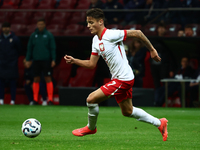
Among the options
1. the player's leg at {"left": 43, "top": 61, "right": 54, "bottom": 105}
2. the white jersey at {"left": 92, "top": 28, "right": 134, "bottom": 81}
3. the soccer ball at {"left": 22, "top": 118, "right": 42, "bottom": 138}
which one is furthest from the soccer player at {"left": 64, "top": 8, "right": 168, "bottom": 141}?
the player's leg at {"left": 43, "top": 61, "right": 54, "bottom": 105}

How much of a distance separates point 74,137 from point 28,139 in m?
0.68

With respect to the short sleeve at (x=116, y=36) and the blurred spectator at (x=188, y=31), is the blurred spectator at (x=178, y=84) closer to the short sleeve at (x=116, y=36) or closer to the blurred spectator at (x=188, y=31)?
the blurred spectator at (x=188, y=31)

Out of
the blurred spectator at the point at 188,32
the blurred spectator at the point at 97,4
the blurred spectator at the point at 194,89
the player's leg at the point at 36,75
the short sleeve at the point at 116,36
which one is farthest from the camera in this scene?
the blurred spectator at the point at 97,4

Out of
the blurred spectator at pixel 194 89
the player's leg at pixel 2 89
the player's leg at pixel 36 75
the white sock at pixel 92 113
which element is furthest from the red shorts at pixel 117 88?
the player's leg at pixel 2 89

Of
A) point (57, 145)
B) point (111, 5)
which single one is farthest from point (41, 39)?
point (57, 145)

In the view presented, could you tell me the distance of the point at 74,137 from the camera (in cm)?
611

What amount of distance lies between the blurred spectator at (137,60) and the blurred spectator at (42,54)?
2.56 m

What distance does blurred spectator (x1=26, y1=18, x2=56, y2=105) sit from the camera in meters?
12.7

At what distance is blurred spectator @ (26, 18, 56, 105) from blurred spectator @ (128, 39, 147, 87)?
2.56m

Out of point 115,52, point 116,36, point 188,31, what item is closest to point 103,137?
point 115,52

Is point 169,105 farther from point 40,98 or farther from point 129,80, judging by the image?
point 129,80

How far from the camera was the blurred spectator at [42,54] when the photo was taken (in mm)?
12727

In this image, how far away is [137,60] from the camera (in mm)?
13594

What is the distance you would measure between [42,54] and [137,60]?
3088 millimetres
